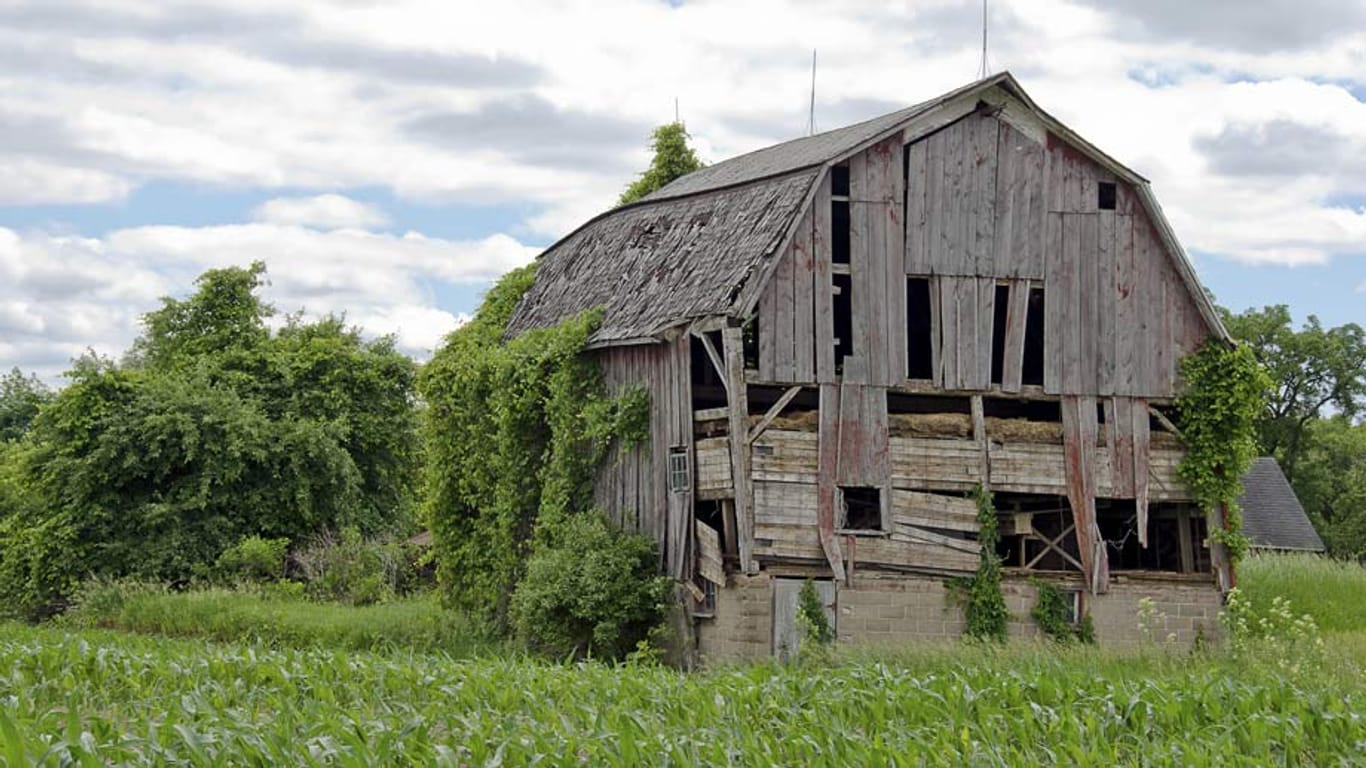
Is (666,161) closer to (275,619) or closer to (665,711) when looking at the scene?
(275,619)

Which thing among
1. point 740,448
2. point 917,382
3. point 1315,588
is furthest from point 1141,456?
point 1315,588

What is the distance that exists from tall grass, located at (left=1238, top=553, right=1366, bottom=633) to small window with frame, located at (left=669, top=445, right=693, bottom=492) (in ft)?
32.9

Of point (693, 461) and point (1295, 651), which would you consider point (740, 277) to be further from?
point (1295, 651)

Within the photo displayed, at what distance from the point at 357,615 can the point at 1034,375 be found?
13013 millimetres

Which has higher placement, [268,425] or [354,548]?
[268,425]

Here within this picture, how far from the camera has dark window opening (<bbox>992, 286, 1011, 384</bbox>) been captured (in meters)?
23.7

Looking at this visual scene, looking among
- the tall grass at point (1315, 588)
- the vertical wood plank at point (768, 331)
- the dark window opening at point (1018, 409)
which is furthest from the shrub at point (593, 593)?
the tall grass at point (1315, 588)

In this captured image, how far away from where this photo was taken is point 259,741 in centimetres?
1017

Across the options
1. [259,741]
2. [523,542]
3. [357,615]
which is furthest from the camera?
[357,615]

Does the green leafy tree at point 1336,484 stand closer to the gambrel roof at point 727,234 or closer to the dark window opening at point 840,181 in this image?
the gambrel roof at point 727,234

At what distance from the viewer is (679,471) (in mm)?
23469

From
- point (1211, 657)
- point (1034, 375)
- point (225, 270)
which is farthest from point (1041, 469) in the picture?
point (225, 270)

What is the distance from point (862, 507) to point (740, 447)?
234 centimetres

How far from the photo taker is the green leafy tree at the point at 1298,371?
60.9 meters
